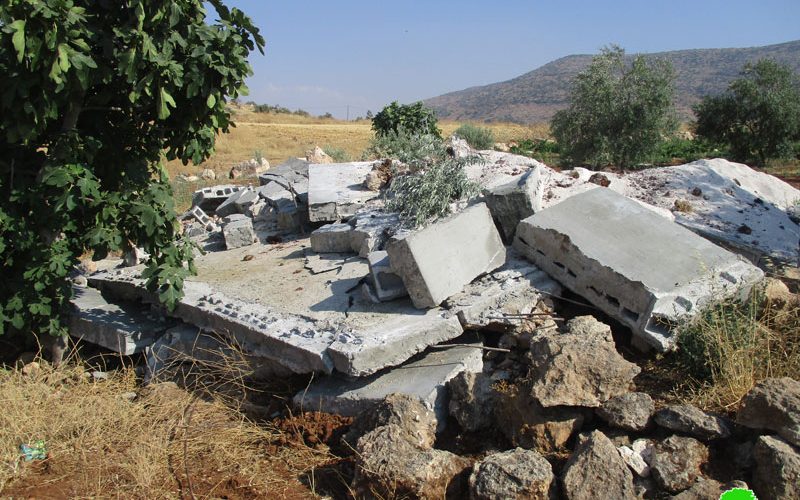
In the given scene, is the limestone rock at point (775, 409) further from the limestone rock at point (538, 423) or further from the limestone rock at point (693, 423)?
the limestone rock at point (538, 423)

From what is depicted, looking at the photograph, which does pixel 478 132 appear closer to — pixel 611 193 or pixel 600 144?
pixel 600 144

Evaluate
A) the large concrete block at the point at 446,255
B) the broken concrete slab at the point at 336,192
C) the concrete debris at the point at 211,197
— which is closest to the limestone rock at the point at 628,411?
the large concrete block at the point at 446,255

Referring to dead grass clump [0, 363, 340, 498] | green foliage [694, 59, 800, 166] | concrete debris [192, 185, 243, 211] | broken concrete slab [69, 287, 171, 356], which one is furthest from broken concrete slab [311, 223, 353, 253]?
green foliage [694, 59, 800, 166]

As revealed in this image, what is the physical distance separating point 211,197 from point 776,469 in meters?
8.03

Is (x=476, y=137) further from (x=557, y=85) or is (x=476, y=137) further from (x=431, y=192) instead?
(x=557, y=85)

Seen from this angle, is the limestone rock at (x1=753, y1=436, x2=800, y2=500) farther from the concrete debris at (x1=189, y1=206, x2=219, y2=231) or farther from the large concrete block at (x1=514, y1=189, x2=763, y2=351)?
the concrete debris at (x1=189, y1=206, x2=219, y2=231)

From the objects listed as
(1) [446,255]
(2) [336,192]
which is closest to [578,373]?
(1) [446,255]

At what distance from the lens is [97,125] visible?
4.62 metres

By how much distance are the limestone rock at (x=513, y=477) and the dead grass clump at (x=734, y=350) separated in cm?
132

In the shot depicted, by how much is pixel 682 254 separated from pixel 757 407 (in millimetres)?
1706

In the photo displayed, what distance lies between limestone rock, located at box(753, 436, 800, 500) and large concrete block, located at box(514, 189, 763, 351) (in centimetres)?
121

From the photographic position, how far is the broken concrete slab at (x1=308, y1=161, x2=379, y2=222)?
6609 mm

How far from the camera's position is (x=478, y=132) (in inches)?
582

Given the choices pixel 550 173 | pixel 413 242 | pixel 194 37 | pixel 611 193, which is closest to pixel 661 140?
pixel 550 173
